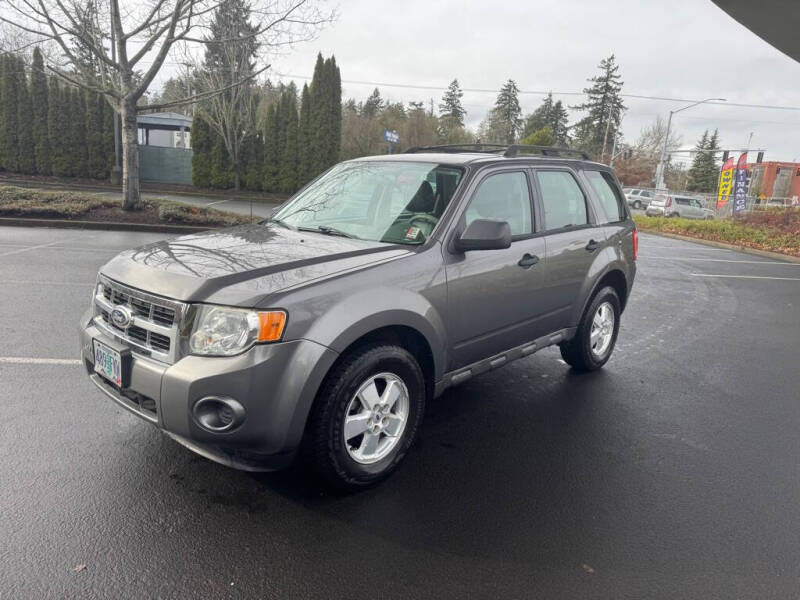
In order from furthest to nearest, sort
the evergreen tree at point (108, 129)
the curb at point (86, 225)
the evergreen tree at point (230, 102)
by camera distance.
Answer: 1. the evergreen tree at point (108, 129)
2. the evergreen tree at point (230, 102)
3. the curb at point (86, 225)

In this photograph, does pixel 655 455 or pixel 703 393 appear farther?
pixel 703 393

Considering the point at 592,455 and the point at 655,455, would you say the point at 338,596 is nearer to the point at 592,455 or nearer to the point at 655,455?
the point at 592,455

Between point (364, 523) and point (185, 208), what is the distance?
13.8m

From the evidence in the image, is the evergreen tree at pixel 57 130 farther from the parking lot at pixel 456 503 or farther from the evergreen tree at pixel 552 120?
the evergreen tree at pixel 552 120

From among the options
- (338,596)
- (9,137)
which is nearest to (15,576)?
(338,596)

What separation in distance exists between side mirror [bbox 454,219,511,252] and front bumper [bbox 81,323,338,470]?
1131 millimetres

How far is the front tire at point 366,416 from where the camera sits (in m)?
2.83

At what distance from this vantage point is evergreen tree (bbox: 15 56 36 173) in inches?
1083

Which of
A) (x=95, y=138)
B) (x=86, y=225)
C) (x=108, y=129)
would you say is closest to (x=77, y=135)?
(x=95, y=138)

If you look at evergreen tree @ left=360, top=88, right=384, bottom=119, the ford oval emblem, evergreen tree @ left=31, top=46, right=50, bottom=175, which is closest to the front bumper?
the ford oval emblem

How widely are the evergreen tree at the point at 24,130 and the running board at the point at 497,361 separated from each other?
102ft

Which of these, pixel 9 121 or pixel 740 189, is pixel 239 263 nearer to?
pixel 740 189

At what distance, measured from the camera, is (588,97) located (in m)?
75.4

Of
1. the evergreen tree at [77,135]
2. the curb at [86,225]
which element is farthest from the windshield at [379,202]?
the evergreen tree at [77,135]
